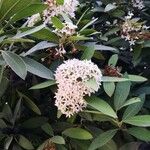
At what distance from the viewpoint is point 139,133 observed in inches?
46.4

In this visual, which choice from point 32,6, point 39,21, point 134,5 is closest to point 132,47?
point 134,5

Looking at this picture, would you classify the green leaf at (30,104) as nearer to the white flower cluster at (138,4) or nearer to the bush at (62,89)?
the bush at (62,89)

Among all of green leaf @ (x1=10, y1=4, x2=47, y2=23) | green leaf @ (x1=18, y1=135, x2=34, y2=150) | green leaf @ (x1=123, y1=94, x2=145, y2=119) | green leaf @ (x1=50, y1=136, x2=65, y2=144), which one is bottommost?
green leaf @ (x1=18, y1=135, x2=34, y2=150)

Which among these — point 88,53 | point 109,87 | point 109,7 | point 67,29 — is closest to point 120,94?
point 109,87

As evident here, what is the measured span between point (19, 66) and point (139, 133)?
15.9 inches

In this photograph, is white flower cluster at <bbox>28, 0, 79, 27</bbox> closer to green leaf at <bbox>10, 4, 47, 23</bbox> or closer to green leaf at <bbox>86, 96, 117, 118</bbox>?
green leaf at <bbox>10, 4, 47, 23</bbox>

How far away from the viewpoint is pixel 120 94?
3.97ft

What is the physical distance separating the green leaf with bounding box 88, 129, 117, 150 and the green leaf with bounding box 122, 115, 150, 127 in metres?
0.05

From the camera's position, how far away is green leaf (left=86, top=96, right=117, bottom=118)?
110 centimetres

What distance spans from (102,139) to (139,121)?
12 centimetres

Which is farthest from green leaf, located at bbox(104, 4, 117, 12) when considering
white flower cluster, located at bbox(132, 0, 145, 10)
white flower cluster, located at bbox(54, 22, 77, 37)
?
white flower cluster, located at bbox(54, 22, 77, 37)

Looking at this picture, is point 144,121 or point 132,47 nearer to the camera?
point 144,121

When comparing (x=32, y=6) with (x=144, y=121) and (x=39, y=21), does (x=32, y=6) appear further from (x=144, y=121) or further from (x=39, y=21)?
(x=144, y=121)

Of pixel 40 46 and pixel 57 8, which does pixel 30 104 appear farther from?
pixel 57 8
